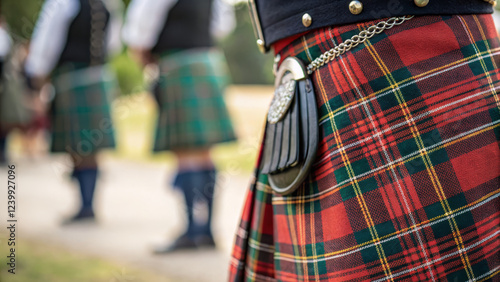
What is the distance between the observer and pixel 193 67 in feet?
8.76

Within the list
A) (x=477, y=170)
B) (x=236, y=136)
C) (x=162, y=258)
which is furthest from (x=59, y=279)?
(x=477, y=170)

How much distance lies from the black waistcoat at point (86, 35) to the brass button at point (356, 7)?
2.56 m

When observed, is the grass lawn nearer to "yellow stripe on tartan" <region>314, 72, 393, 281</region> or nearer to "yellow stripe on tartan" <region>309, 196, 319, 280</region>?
"yellow stripe on tartan" <region>309, 196, 319, 280</region>

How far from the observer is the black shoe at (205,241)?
2.65 meters

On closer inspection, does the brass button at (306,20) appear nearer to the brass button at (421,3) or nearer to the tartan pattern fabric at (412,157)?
the tartan pattern fabric at (412,157)

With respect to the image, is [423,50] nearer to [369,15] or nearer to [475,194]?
[369,15]

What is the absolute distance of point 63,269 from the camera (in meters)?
2.42

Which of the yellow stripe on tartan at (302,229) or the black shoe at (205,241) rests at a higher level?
the yellow stripe on tartan at (302,229)

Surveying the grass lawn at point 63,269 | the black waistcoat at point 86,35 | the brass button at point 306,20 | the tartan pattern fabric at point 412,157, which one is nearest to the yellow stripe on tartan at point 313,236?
the tartan pattern fabric at point 412,157

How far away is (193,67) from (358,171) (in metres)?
1.95

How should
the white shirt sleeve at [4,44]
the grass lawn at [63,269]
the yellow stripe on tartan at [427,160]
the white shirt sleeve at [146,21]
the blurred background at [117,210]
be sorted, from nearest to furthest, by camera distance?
the yellow stripe on tartan at [427,160], the grass lawn at [63,269], the blurred background at [117,210], the white shirt sleeve at [146,21], the white shirt sleeve at [4,44]

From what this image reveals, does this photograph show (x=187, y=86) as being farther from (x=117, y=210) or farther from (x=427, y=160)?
(x=427, y=160)

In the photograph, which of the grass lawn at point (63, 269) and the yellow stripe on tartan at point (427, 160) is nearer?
the yellow stripe on tartan at point (427, 160)

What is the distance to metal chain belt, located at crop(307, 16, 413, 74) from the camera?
2.76 ft
